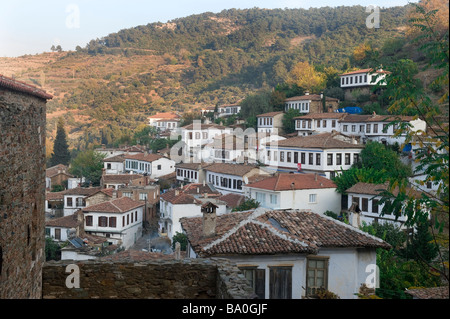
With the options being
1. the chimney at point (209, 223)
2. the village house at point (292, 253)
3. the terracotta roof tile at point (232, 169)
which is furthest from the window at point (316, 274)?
the terracotta roof tile at point (232, 169)

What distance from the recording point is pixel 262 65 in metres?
A: 134

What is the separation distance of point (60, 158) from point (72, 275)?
6626 centimetres

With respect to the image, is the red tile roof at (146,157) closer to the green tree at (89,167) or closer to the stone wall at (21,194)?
the green tree at (89,167)

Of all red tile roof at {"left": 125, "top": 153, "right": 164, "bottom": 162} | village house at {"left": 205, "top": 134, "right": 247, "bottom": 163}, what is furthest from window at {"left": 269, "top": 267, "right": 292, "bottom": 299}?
red tile roof at {"left": 125, "top": 153, "right": 164, "bottom": 162}

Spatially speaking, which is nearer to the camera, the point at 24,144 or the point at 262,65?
the point at 24,144

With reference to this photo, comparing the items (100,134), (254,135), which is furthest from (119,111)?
(254,135)

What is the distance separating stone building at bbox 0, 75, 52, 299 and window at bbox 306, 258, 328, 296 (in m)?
5.81

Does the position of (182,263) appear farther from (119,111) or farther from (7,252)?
(119,111)

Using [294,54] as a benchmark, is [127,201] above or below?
below

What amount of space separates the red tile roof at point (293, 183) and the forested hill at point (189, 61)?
37681mm

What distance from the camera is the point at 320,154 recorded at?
3828 centimetres

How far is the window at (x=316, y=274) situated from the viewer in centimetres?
1116

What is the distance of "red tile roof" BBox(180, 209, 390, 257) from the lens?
430 inches

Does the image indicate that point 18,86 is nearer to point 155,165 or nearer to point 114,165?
point 155,165
